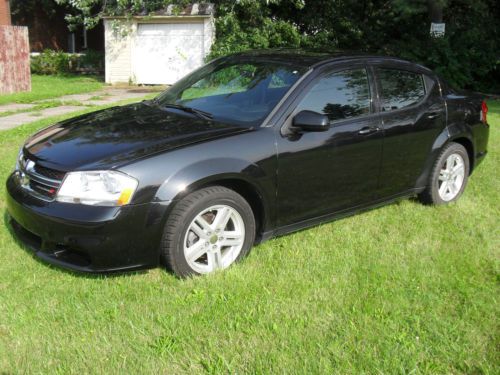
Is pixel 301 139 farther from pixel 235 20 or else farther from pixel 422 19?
pixel 422 19

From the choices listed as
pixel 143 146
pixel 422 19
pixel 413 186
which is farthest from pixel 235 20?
pixel 143 146

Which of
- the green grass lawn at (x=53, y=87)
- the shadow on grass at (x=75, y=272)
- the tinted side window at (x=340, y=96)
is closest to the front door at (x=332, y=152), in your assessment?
the tinted side window at (x=340, y=96)

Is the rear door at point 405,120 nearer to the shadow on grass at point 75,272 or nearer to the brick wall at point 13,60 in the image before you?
the shadow on grass at point 75,272

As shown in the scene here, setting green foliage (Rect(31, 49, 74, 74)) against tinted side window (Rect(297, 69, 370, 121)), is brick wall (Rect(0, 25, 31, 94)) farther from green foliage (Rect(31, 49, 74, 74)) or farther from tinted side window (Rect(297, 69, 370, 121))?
tinted side window (Rect(297, 69, 370, 121))

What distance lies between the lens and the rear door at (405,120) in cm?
461

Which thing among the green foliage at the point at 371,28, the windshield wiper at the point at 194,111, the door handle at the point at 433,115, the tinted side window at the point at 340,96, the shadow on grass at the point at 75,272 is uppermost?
the green foliage at the point at 371,28

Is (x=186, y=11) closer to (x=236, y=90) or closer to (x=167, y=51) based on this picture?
(x=167, y=51)

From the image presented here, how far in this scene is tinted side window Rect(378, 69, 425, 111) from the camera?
4.66 m

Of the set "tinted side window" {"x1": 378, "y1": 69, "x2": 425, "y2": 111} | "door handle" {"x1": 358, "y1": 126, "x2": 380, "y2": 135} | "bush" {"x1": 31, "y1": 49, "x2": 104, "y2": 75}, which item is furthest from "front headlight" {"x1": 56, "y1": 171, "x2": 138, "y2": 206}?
"bush" {"x1": 31, "y1": 49, "x2": 104, "y2": 75}

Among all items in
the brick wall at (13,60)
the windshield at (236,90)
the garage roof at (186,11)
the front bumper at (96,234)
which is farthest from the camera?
the garage roof at (186,11)

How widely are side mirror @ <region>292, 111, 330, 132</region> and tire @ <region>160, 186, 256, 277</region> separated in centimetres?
72

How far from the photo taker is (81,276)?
355 cm

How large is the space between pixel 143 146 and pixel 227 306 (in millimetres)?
1213

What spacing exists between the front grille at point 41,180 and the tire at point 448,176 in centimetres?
355
